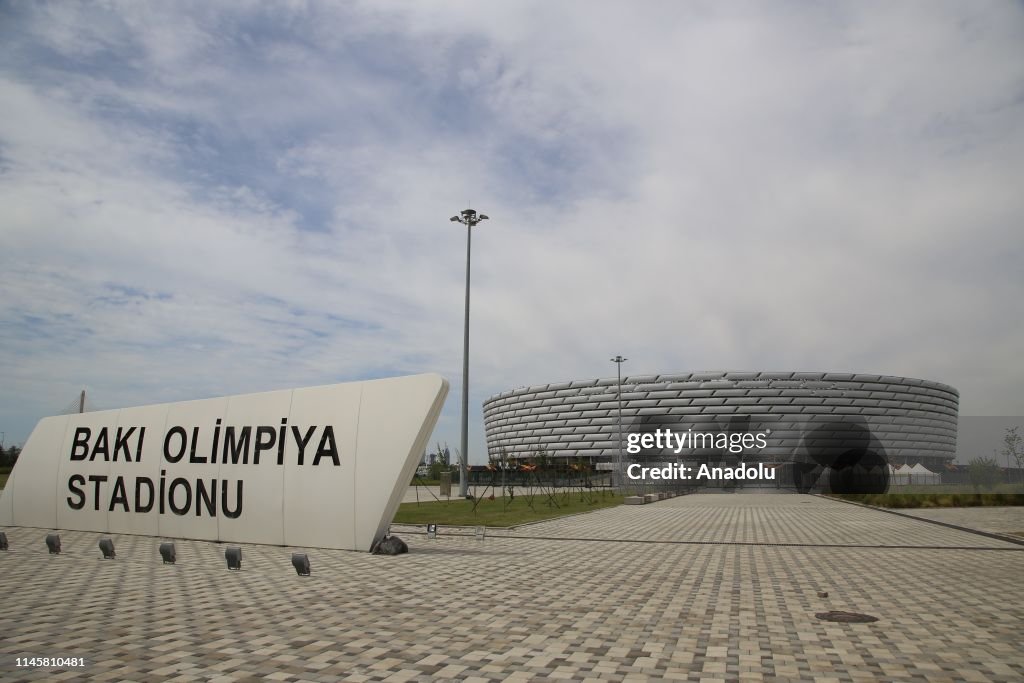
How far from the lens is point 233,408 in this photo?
17.5m

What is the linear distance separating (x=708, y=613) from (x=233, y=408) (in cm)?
1267

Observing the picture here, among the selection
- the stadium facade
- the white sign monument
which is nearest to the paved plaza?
the white sign monument

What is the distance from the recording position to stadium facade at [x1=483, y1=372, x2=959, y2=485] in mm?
106812

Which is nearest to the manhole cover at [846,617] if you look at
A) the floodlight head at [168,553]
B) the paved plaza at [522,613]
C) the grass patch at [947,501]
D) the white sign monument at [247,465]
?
the paved plaza at [522,613]

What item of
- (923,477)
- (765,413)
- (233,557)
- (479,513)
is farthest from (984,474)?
(765,413)

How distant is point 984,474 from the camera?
45031mm

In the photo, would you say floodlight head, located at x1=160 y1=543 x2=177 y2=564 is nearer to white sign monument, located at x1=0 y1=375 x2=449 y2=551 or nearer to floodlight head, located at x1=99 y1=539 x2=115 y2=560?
floodlight head, located at x1=99 y1=539 x2=115 y2=560

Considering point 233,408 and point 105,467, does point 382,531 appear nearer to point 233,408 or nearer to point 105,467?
point 233,408

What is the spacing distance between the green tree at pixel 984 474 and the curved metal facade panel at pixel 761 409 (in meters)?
57.2

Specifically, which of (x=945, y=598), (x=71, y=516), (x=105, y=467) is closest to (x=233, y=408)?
(x=105, y=467)

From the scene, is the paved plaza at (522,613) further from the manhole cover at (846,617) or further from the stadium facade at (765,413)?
the stadium facade at (765,413)

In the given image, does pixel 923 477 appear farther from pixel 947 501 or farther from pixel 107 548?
pixel 107 548

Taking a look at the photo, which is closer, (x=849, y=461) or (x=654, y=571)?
(x=654, y=571)

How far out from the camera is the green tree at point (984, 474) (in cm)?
4503
